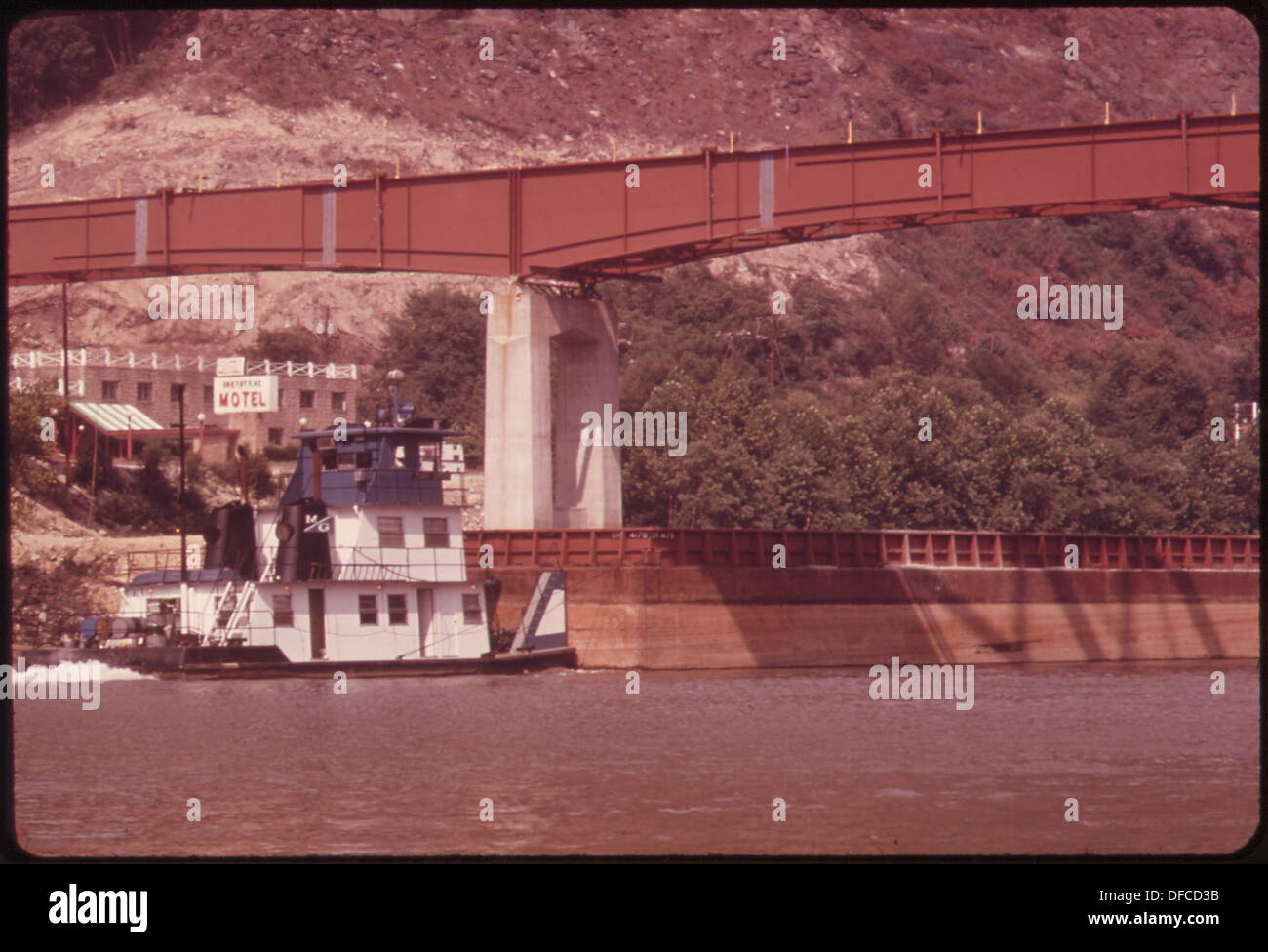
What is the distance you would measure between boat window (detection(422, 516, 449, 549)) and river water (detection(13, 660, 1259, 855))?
359 centimetres

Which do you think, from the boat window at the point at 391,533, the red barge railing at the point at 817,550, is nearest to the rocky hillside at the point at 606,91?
the red barge railing at the point at 817,550

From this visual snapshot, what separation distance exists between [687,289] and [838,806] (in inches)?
3564

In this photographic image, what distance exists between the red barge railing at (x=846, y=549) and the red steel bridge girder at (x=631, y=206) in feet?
23.5

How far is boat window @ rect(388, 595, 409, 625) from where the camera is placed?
140 feet

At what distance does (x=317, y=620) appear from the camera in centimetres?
4206

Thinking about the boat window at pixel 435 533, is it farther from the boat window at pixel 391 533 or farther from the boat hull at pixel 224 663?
the boat hull at pixel 224 663

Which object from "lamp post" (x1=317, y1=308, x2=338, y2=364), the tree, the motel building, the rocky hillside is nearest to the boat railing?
the motel building

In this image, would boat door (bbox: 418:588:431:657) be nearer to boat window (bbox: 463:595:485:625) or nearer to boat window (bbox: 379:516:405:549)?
boat window (bbox: 463:595:485:625)

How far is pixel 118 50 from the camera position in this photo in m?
134

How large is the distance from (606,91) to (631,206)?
10223cm

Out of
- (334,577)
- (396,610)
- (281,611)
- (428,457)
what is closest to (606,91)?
(428,457)

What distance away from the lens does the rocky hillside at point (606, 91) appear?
414 feet
